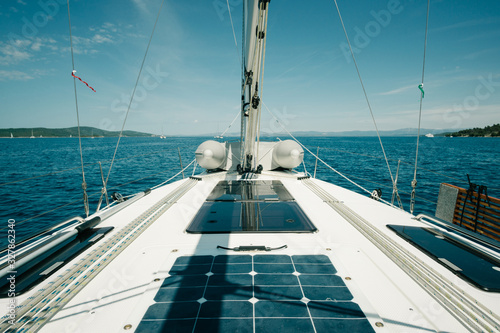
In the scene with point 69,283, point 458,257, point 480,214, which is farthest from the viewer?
point 480,214

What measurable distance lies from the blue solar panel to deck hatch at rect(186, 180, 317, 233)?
77 cm

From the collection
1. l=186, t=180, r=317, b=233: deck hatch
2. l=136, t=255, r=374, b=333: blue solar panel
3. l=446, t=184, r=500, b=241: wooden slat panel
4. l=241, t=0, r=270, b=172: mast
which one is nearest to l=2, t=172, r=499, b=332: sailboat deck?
l=136, t=255, r=374, b=333: blue solar panel

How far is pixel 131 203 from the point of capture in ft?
13.2

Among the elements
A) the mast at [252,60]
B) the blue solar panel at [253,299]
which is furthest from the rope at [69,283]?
the mast at [252,60]

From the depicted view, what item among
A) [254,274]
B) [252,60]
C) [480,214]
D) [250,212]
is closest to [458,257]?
[480,214]

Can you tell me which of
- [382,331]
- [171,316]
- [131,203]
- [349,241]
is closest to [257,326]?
[171,316]

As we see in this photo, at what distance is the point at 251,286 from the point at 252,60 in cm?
373

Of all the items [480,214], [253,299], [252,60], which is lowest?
[253,299]

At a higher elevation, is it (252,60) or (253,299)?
(252,60)

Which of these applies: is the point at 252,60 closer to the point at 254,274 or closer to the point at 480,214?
the point at 254,274

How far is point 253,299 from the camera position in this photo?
172 cm

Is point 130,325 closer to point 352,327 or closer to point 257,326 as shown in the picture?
point 257,326

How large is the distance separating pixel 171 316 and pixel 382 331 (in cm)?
137

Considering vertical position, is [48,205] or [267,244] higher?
[267,244]
